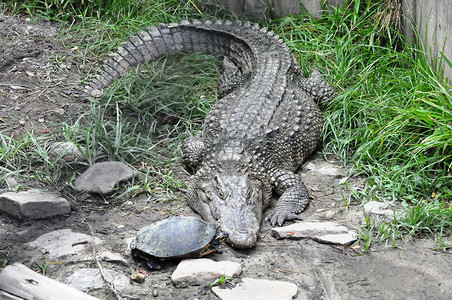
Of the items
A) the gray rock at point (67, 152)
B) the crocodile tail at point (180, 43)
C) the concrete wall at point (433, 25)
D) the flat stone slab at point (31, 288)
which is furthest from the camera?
the crocodile tail at point (180, 43)

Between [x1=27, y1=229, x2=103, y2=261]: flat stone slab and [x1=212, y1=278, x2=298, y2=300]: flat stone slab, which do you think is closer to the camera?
[x1=212, y1=278, x2=298, y2=300]: flat stone slab

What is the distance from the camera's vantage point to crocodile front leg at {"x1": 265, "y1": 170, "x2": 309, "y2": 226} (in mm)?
4422

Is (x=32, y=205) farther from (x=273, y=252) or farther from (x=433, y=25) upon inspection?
(x=433, y=25)

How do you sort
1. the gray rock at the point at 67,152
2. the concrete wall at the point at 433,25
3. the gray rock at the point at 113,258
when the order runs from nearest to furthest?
the gray rock at the point at 113,258 → the gray rock at the point at 67,152 → the concrete wall at the point at 433,25

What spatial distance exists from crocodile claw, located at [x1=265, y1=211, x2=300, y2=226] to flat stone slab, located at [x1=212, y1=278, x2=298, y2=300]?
907 mm

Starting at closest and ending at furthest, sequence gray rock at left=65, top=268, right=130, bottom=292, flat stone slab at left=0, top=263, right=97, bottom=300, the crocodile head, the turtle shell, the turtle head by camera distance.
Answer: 1. flat stone slab at left=0, top=263, right=97, bottom=300
2. gray rock at left=65, top=268, right=130, bottom=292
3. the turtle shell
4. the turtle head
5. the crocodile head

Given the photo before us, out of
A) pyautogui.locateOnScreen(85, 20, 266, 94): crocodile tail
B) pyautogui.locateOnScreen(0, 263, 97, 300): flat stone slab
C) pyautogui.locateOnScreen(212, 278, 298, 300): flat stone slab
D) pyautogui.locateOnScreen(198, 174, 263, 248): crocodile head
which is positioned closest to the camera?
pyautogui.locateOnScreen(0, 263, 97, 300): flat stone slab

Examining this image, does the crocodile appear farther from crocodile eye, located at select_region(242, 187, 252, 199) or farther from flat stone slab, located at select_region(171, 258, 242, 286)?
flat stone slab, located at select_region(171, 258, 242, 286)

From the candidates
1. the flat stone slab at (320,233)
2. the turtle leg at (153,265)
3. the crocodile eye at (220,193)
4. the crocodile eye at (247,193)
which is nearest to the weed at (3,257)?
the turtle leg at (153,265)

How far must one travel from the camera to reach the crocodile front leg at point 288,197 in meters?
4.42

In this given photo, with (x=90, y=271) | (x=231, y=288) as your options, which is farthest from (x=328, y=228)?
(x=90, y=271)

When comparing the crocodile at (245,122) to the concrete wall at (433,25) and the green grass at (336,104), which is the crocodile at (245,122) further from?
the concrete wall at (433,25)

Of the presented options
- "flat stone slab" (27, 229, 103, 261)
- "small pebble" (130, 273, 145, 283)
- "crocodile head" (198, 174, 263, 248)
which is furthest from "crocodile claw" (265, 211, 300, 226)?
Result: "flat stone slab" (27, 229, 103, 261)

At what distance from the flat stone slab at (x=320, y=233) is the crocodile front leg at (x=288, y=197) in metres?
0.19
